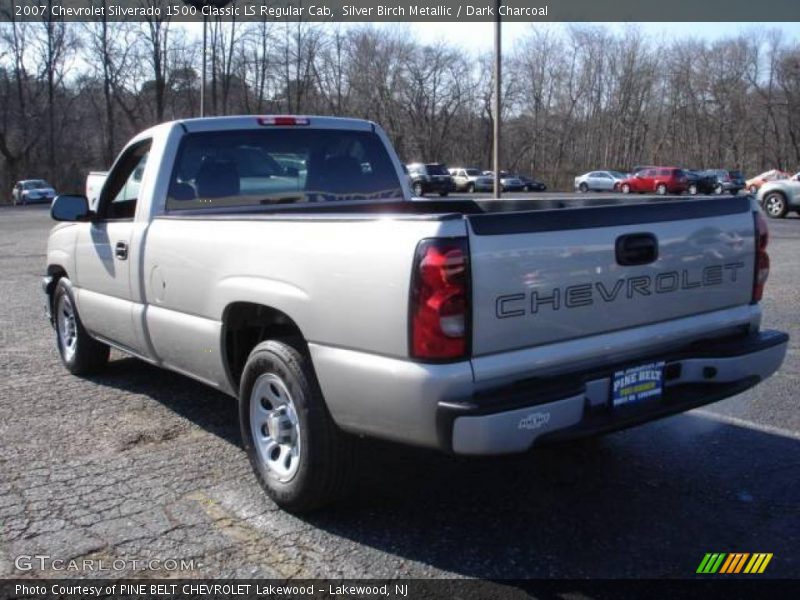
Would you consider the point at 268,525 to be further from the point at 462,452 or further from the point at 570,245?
the point at 570,245

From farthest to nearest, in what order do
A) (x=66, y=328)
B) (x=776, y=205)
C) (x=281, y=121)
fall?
(x=776, y=205), (x=66, y=328), (x=281, y=121)

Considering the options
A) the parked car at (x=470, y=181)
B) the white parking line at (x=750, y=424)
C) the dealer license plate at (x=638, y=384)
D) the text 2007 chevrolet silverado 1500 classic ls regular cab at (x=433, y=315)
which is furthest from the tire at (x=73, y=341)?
the parked car at (x=470, y=181)

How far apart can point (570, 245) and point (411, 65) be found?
2901 inches

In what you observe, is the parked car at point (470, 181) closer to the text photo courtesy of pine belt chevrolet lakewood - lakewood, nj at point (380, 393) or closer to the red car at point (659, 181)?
the red car at point (659, 181)

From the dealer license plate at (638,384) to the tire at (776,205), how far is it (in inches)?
954

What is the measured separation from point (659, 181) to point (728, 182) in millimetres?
4600

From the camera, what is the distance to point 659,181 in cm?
4634

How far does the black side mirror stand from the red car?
145 ft

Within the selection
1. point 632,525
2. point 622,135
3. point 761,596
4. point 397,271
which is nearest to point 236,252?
point 397,271

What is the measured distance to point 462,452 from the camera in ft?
9.95

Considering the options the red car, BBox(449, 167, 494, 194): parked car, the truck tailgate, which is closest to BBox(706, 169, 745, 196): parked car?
the red car

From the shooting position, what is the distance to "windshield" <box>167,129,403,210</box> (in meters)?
5.06

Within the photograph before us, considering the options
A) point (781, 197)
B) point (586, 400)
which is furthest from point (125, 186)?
point (781, 197)

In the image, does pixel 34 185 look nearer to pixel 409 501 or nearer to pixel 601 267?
pixel 409 501
